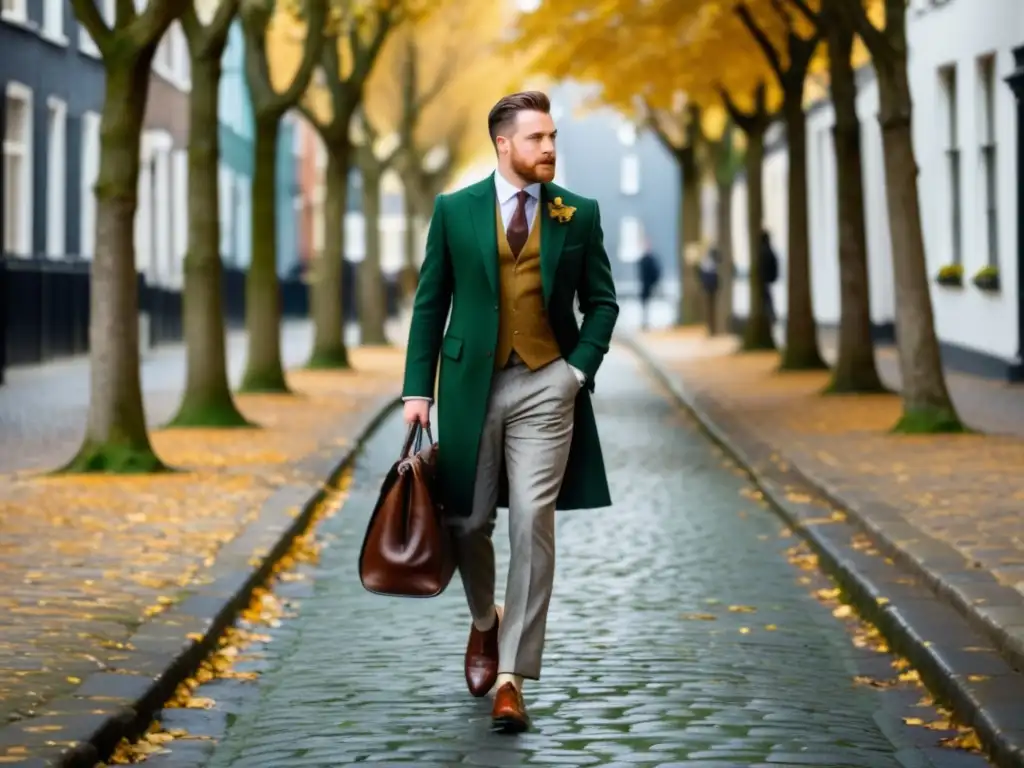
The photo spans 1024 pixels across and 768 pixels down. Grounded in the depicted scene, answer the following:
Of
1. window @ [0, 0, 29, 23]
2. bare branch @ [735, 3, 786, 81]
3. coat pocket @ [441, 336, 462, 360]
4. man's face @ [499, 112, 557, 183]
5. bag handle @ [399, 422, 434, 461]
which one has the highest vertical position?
window @ [0, 0, 29, 23]

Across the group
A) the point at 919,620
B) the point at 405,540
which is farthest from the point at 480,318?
the point at 919,620

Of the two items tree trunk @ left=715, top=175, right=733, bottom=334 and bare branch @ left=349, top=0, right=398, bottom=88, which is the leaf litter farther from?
tree trunk @ left=715, top=175, right=733, bottom=334

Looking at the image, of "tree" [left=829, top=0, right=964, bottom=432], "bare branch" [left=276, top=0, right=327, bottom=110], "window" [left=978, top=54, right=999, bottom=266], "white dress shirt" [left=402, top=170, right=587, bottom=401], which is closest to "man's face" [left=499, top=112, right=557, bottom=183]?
"white dress shirt" [left=402, top=170, right=587, bottom=401]

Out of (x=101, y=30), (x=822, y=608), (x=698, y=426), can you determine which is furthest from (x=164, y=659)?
(x=698, y=426)

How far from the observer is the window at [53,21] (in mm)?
32438

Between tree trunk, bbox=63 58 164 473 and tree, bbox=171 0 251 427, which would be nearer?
tree trunk, bbox=63 58 164 473

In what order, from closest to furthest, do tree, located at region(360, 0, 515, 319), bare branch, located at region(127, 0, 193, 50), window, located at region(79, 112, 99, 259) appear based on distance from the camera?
bare branch, located at region(127, 0, 193, 50), window, located at region(79, 112, 99, 259), tree, located at region(360, 0, 515, 319)

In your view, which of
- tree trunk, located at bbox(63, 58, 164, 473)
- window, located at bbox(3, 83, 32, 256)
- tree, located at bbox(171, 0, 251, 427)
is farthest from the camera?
window, located at bbox(3, 83, 32, 256)

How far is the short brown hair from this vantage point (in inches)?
280

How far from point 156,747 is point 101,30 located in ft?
28.4

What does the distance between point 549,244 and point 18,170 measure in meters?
24.6

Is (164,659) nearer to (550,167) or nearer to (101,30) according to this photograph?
(550,167)

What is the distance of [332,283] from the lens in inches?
1145

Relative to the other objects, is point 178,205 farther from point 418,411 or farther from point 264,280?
point 418,411
